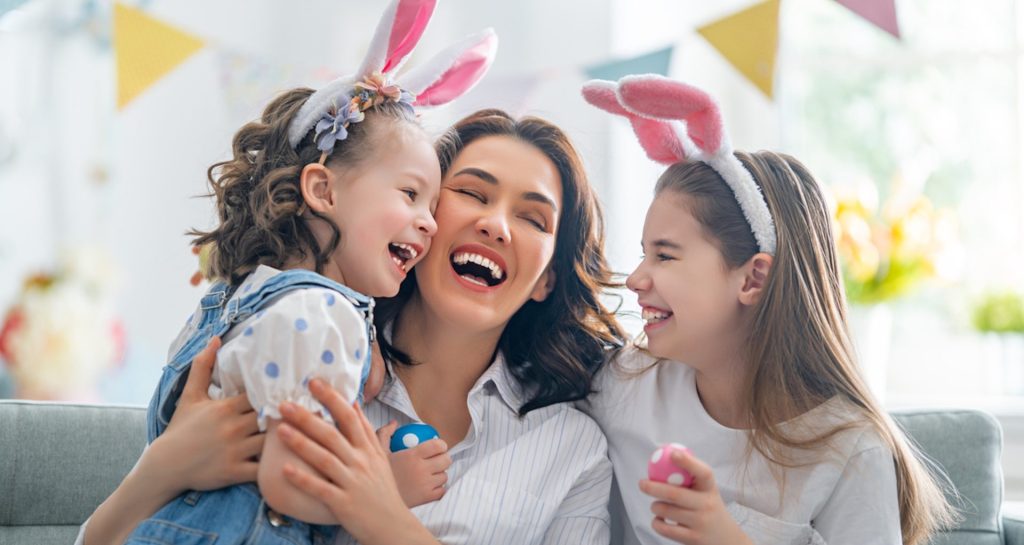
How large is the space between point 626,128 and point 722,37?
72 centimetres

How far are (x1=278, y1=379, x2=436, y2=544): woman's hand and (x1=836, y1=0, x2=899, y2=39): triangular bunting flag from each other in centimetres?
180

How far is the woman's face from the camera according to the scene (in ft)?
5.62

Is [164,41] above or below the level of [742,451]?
above

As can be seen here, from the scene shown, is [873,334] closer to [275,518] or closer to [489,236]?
[489,236]

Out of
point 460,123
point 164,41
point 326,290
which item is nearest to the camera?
point 326,290

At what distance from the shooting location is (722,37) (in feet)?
9.20

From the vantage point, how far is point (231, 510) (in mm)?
1319

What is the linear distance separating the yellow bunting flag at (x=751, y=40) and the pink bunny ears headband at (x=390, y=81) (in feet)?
3.78

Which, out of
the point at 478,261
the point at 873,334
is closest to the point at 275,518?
the point at 478,261

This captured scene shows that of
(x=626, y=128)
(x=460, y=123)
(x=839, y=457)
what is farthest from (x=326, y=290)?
(x=626, y=128)

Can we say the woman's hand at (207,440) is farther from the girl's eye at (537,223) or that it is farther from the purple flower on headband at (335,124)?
Answer: the girl's eye at (537,223)

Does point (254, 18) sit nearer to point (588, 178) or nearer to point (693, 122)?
point (588, 178)

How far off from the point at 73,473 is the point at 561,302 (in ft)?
3.23

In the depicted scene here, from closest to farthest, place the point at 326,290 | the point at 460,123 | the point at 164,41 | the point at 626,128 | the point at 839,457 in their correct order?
the point at 326,290, the point at 839,457, the point at 460,123, the point at 164,41, the point at 626,128
